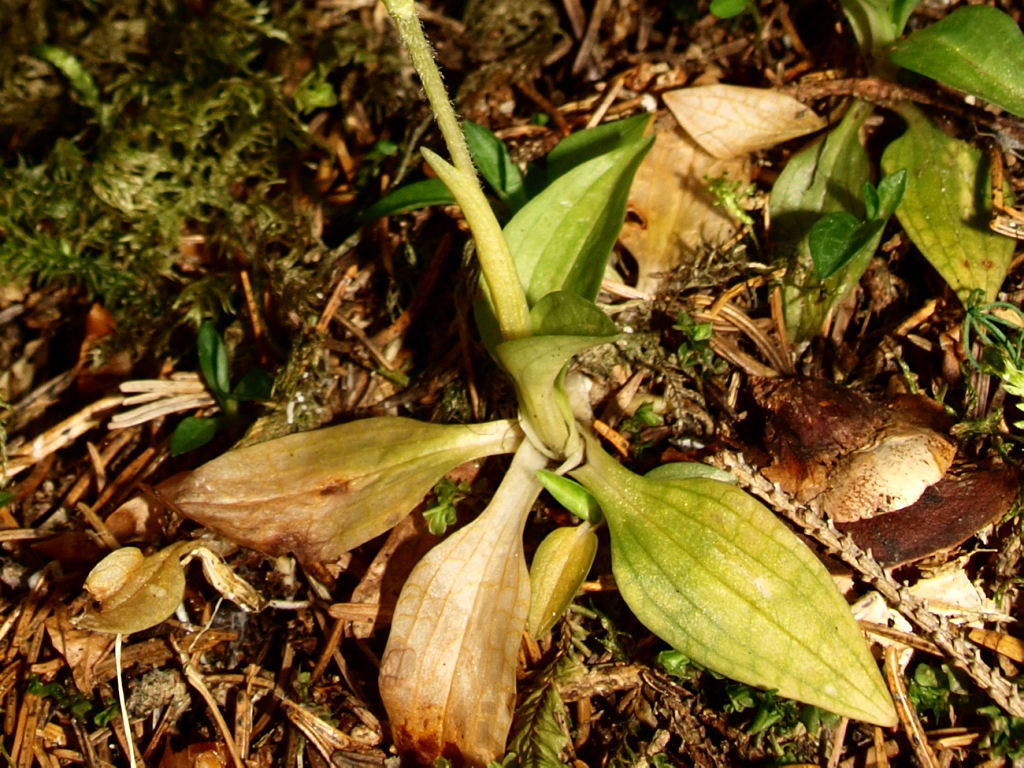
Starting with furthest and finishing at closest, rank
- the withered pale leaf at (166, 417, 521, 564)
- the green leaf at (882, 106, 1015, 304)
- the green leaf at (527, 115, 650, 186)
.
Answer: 1. the green leaf at (527, 115, 650, 186)
2. the green leaf at (882, 106, 1015, 304)
3. the withered pale leaf at (166, 417, 521, 564)

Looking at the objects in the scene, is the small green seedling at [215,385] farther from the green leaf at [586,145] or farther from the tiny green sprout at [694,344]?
the tiny green sprout at [694,344]

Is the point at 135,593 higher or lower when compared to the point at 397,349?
lower

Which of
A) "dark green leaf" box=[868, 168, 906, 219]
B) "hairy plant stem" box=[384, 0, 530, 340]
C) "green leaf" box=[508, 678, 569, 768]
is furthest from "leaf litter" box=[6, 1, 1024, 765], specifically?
"hairy plant stem" box=[384, 0, 530, 340]

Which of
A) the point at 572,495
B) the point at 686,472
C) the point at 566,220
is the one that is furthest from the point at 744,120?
the point at 572,495

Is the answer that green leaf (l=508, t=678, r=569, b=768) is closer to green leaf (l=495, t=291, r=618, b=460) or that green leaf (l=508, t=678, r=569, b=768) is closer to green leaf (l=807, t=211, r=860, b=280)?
green leaf (l=495, t=291, r=618, b=460)

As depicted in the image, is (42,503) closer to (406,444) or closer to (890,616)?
(406,444)

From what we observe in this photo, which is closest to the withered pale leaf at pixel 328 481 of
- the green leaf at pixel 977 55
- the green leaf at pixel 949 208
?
the green leaf at pixel 949 208

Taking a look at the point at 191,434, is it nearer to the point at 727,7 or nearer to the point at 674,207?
the point at 674,207

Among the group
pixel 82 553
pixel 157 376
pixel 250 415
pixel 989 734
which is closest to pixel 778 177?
pixel 989 734
